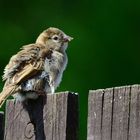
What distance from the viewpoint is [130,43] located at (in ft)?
36.7

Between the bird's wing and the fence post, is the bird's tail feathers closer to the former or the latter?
the bird's wing

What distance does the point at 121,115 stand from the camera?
4.52 meters

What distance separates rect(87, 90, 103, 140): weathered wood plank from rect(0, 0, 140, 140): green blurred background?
5895mm

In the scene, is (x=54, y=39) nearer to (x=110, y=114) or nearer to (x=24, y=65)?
(x=24, y=65)

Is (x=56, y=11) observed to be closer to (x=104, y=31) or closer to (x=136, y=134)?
(x=104, y=31)

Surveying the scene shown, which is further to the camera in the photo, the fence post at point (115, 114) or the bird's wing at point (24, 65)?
the bird's wing at point (24, 65)

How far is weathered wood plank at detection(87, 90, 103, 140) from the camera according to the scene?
15.2 feet

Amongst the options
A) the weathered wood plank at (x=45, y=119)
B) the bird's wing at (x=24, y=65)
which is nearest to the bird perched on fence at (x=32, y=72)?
the bird's wing at (x=24, y=65)

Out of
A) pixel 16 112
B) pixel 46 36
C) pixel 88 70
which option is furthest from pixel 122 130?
pixel 88 70

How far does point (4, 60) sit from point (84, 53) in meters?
1.08

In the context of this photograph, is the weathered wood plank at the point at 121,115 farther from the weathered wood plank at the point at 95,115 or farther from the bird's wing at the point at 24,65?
the bird's wing at the point at 24,65

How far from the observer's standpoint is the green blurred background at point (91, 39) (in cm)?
1095

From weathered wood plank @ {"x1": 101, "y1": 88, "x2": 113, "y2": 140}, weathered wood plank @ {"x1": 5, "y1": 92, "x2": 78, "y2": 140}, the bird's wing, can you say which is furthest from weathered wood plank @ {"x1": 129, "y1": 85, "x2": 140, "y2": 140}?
the bird's wing

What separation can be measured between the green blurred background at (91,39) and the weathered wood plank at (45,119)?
5.43m
